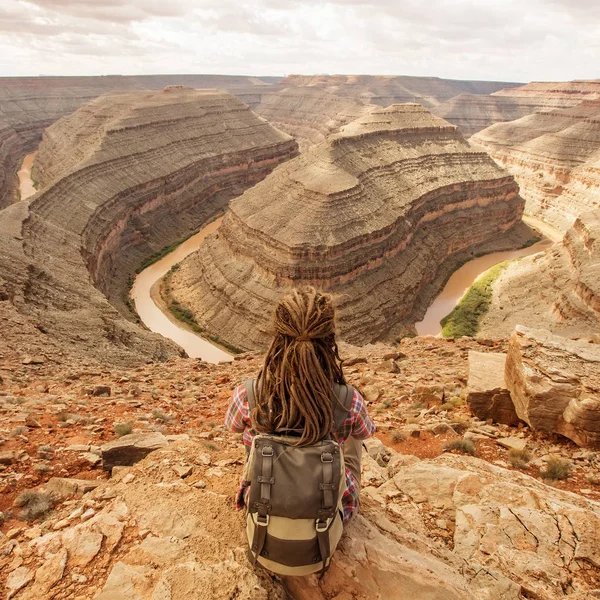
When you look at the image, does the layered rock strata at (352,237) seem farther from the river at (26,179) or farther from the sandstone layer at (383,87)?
the sandstone layer at (383,87)

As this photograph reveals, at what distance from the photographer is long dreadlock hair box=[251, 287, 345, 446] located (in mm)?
4176

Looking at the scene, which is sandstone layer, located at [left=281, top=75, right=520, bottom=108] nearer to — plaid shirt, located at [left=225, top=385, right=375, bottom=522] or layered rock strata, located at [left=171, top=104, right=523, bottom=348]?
layered rock strata, located at [left=171, top=104, right=523, bottom=348]

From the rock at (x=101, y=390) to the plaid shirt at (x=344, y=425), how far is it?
347 inches

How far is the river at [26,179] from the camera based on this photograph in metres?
64.2

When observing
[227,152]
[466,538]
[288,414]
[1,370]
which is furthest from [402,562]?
[227,152]

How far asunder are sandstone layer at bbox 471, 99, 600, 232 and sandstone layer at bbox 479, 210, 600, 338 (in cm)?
2256

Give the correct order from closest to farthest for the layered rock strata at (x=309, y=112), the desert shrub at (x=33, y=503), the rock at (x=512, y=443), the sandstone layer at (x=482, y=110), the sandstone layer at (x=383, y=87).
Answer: the desert shrub at (x=33, y=503) → the rock at (x=512, y=443) → the layered rock strata at (x=309, y=112) → the sandstone layer at (x=482, y=110) → the sandstone layer at (x=383, y=87)

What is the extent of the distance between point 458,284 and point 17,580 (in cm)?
4271

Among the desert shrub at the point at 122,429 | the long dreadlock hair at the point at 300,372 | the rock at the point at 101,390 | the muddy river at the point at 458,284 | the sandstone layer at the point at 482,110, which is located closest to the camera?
the long dreadlock hair at the point at 300,372

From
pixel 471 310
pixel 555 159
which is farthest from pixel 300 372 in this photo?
pixel 555 159

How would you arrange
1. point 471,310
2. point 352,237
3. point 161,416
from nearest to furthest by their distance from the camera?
point 161,416 < point 352,237 < point 471,310

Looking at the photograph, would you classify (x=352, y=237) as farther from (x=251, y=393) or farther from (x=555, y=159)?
(x=555, y=159)

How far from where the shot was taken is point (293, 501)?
12.6 ft

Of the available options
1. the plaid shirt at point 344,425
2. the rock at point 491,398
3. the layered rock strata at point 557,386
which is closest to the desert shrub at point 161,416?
the plaid shirt at point 344,425
